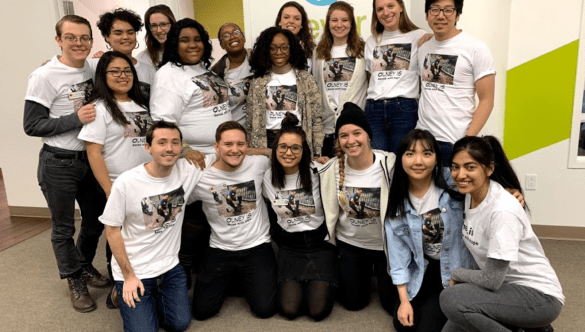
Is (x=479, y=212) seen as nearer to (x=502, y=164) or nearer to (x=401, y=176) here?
(x=502, y=164)

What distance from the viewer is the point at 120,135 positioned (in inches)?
102

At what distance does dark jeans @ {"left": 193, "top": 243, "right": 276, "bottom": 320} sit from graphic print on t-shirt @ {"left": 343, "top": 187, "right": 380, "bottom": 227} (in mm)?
574

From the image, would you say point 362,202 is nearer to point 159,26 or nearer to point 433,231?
point 433,231

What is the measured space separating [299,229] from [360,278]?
0.45 metres

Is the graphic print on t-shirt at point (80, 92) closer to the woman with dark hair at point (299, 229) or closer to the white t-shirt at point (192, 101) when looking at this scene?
the white t-shirt at point (192, 101)

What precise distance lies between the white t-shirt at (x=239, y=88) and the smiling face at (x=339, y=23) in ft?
1.96

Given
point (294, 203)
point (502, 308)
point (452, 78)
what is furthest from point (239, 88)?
point (502, 308)

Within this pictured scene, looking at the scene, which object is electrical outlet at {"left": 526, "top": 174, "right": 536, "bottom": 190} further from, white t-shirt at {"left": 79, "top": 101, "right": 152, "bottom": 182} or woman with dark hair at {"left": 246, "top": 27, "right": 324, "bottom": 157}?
white t-shirt at {"left": 79, "top": 101, "right": 152, "bottom": 182}

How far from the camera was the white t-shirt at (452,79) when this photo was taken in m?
2.46

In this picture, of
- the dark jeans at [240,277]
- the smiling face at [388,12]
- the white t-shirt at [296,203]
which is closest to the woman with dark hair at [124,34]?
the white t-shirt at [296,203]

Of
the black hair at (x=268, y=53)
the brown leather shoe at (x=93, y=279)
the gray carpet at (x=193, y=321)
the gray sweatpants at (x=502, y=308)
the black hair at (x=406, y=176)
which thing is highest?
the black hair at (x=268, y=53)

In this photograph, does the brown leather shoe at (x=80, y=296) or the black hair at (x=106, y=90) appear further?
the brown leather shoe at (x=80, y=296)

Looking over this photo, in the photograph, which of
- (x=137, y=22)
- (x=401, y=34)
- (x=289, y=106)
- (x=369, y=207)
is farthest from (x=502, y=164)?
(x=137, y=22)

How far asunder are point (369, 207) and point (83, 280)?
1.80 m
